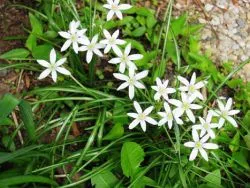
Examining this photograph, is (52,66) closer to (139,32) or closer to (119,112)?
(119,112)

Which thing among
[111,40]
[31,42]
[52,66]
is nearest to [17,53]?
[31,42]

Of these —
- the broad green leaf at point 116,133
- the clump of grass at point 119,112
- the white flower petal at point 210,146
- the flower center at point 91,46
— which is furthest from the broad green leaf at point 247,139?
the flower center at point 91,46

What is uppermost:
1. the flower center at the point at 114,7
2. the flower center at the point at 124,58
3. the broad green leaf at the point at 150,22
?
the flower center at the point at 114,7

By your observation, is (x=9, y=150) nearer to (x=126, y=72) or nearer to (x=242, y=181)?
(x=126, y=72)

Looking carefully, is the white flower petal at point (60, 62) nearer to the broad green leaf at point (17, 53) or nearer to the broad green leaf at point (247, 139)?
the broad green leaf at point (17, 53)

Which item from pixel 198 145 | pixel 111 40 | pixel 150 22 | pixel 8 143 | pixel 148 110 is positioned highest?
pixel 111 40

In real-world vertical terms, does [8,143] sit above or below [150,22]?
below
